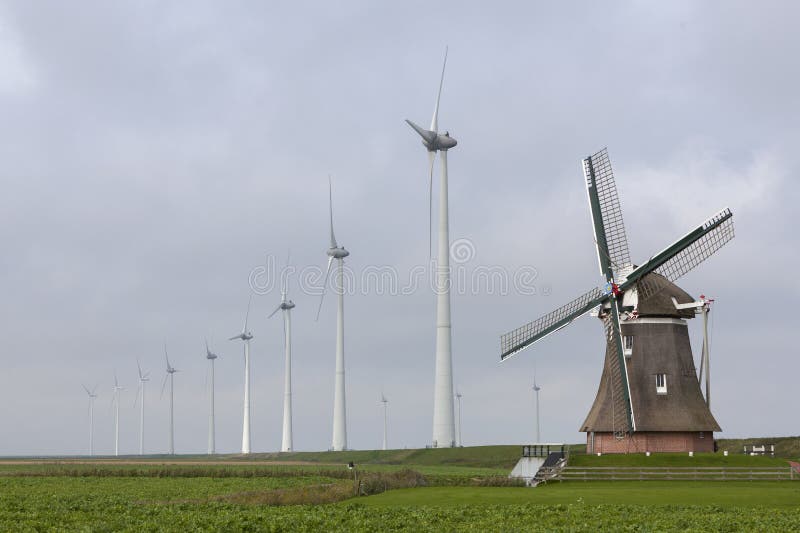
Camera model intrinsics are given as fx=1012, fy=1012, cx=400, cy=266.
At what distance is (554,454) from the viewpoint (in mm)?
76250

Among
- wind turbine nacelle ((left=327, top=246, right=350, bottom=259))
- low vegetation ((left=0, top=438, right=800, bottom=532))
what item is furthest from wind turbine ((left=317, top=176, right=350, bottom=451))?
low vegetation ((left=0, top=438, right=800, bottom=532))

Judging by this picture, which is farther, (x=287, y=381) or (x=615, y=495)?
(x=287, y=381)

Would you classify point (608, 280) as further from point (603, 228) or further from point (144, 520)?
point (144, 520)

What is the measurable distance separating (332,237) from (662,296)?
75.7m

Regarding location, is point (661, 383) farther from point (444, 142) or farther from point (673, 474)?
point (444, 142)

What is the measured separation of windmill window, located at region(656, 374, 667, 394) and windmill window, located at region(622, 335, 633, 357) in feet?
8.69

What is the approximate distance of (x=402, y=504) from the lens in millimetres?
53781

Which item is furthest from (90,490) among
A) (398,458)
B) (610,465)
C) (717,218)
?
(398,458)

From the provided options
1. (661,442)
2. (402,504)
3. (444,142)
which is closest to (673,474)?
(661,442)

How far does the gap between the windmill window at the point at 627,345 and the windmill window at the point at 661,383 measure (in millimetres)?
2650

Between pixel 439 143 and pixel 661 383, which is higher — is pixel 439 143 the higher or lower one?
the higher one

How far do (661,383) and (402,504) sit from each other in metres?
28.7

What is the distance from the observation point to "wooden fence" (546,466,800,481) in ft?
229

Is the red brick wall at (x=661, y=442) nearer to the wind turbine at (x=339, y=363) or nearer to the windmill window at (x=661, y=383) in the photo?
the windmill window at (x=661, y=383)
